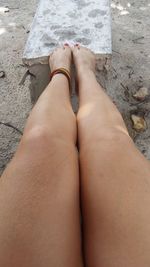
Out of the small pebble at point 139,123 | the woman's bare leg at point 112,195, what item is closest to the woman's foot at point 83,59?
the small pebble at point 139,123

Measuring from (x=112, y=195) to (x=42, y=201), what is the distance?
0.17m

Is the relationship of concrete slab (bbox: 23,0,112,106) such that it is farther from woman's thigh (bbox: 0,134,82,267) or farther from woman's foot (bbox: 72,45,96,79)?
woman's thigh (bbox: 0,134,82,267)

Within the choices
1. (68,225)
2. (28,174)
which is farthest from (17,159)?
(68,225)

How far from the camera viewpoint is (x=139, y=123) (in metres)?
1.77

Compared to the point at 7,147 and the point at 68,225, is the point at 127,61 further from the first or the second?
the point at 68,225

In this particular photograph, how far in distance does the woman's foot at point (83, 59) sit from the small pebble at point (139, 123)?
0.36m

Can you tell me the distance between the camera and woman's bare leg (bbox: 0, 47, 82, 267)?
741mm

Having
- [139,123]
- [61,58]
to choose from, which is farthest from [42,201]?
[139,123]

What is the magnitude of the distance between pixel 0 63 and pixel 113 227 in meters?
1.64

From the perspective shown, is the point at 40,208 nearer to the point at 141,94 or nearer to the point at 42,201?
the point at 42,201

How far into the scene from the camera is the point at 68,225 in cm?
82

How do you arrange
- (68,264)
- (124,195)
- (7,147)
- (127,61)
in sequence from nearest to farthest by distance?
(68,264)
(124,195)
(7,147)
(127,61)

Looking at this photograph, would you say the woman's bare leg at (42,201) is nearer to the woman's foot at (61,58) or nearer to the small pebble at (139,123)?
the woman's foot at (61,58)

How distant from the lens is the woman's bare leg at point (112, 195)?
0.77 m
